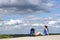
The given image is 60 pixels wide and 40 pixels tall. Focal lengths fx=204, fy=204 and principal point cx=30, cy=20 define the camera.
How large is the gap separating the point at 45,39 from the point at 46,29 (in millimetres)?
6721

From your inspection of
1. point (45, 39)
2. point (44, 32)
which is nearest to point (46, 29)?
point (44, 32)

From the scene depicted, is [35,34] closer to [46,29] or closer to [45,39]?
[46,29]

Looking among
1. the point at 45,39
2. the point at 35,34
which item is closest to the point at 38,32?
the point at 35,34

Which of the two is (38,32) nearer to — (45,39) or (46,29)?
(46,29)

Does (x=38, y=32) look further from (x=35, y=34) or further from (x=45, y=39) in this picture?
(x=45, y=39)

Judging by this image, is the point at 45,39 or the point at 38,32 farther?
the point at 38,32

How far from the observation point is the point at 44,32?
2959cm

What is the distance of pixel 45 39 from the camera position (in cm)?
2277

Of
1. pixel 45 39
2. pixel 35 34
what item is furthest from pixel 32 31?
pixel 45 39

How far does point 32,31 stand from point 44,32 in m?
1.86

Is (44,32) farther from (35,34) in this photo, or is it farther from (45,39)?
(45,39)

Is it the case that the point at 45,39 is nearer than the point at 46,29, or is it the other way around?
the point at 45,39

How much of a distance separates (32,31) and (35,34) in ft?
2.61

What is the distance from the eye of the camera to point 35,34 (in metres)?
29.7
